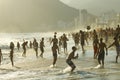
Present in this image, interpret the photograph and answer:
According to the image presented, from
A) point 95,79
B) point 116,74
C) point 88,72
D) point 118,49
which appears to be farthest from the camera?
point 118,49

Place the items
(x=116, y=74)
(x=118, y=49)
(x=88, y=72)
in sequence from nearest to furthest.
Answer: (x=116, y=74) < (x=88, y=72) < (x=118, y=49)

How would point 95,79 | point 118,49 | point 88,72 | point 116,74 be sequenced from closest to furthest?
point 95,79, point 116,74, point 88,72, point 118,49

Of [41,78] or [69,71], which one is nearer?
[41,78]

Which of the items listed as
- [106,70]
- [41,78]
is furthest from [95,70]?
[41,78]

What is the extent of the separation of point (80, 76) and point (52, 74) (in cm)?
206

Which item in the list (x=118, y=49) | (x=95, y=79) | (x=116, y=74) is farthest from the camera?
(x=118, y=49)

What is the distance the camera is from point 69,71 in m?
18.4

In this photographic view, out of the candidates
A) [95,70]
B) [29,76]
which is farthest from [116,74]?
[29,76]

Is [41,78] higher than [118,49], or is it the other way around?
[118,49]

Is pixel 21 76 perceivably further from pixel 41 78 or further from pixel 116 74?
pixel 116 74

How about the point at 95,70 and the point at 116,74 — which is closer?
the point at 116,74

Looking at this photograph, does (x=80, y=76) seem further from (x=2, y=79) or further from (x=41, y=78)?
(x=2, y=79)

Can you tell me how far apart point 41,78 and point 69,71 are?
2.08 metres

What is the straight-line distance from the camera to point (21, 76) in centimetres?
1842
